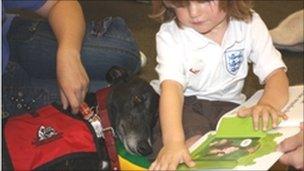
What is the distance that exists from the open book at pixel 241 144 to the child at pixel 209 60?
0.04 meters

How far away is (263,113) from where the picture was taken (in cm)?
106

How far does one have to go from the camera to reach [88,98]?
4.26 ft

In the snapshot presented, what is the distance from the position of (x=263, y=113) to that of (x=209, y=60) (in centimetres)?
20

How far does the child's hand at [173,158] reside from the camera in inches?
38.5

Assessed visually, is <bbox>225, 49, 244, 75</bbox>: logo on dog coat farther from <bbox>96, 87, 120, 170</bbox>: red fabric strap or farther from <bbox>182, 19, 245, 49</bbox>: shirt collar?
<bbox>96, 87, 120, 170</bbox>: red fabric strap

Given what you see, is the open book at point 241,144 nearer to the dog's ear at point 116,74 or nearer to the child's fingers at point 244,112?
the child's fingers at point 244,112

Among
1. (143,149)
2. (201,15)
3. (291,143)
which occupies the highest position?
(201,15)

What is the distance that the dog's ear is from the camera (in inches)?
50.8

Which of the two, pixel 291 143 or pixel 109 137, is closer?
pixel 291 143

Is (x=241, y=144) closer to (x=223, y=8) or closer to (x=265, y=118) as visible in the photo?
(x=265, y=118)

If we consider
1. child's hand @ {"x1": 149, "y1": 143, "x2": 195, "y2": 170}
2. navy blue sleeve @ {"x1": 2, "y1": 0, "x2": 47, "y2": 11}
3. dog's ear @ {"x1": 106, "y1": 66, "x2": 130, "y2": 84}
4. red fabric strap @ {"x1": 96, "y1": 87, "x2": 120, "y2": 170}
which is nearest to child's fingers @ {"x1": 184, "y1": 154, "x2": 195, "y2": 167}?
child's hand @ {"x1": 149, "y1": 143, "x2": 195, "y2": 170}

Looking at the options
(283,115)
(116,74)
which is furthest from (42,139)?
(283,115)

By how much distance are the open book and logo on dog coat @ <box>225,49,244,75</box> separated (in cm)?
13

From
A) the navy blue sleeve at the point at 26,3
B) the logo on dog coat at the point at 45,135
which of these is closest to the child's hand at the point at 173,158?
the logo on dog coat at the point at 45,135
